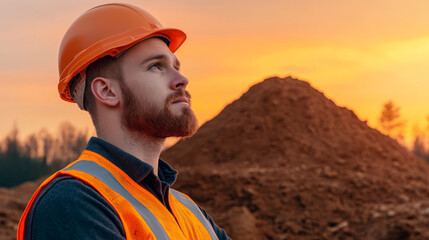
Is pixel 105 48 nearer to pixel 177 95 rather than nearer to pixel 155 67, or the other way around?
pixel 155 67

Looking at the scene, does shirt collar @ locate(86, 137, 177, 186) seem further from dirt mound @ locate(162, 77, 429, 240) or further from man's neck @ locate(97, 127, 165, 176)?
dirt mound @ locate(162, 77, 429, 240)

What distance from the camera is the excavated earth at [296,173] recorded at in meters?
11.2

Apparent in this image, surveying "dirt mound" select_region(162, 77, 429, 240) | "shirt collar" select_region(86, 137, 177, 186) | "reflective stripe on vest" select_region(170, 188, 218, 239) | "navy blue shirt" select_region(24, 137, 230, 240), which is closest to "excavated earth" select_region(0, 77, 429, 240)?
"dirt mound" select_region(162, 77, 429, 240)

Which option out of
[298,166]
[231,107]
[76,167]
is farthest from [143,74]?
[231,107]

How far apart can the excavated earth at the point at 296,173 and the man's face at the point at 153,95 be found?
28.5 feet

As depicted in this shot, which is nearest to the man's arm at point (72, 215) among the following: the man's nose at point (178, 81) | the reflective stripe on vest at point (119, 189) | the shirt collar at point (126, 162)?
the reflective stripe on vest at point (119, 189)

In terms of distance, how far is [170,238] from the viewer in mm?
2389

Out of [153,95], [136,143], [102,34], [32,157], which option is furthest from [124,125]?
[32,157]

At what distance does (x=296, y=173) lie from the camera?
13.5 m

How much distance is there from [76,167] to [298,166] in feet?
40.1

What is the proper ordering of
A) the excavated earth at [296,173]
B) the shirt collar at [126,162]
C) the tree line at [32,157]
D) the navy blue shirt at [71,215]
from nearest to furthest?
the navy blue shirt at [71,215]
the shirt collar at [126,162]
the excavated earth at [296,173]
the tree line at [32,157]

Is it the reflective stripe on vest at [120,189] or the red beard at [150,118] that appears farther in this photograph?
the red beard at [150,118]

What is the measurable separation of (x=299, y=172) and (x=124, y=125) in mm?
11527

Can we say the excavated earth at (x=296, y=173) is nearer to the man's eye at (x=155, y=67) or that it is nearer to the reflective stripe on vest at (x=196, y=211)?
the reflective stripe on vest at (x=196, y=211)
